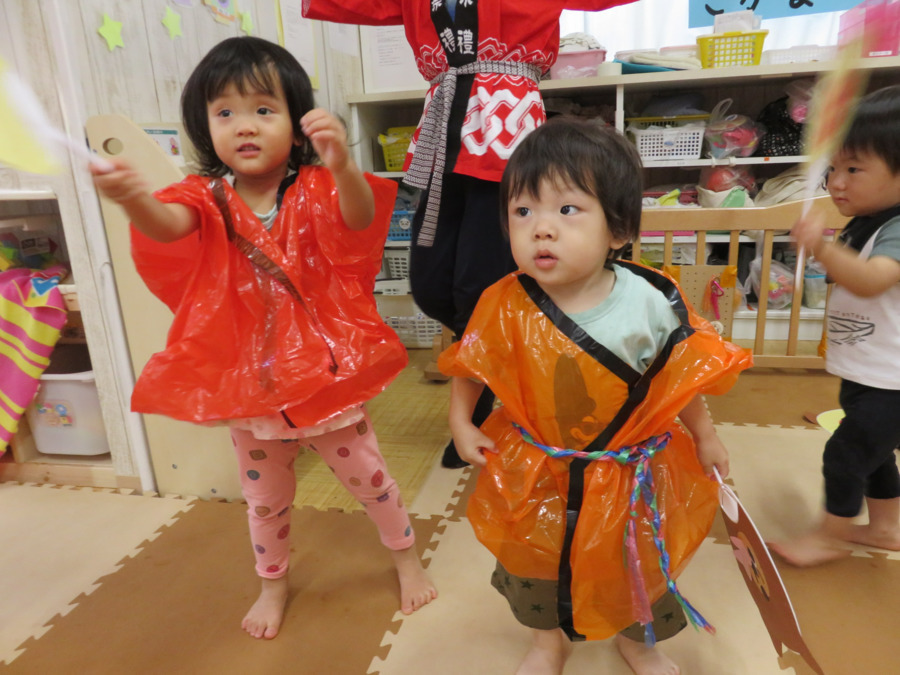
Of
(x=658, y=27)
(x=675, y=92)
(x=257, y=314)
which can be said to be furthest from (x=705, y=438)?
(x=658, y=27)

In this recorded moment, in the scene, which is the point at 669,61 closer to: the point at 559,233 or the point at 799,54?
the point at 799,54

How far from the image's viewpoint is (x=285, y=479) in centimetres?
103

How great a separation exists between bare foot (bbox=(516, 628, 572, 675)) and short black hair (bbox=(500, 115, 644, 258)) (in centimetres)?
62

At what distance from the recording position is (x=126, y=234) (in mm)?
1337

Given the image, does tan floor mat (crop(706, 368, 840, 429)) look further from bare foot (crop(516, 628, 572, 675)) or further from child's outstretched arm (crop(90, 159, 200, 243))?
child's outstretched arm (crop(90, 159, 200, 243))

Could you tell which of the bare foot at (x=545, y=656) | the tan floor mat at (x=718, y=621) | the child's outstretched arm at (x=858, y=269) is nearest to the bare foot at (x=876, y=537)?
the tan floor mat at (x=718, y=621)

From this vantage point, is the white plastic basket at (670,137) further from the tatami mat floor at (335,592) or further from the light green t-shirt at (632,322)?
the light green t-shirt at (632,322)

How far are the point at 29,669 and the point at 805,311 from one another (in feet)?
8.98

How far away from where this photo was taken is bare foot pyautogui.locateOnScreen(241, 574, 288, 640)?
1.04 m

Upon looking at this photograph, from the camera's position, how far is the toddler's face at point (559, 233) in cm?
72

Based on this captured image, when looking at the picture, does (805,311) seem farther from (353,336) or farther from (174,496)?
(174,496)

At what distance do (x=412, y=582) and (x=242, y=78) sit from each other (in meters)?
0.89

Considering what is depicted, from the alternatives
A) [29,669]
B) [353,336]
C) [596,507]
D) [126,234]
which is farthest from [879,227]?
[29,669]

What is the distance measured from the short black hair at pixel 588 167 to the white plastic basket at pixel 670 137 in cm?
176
